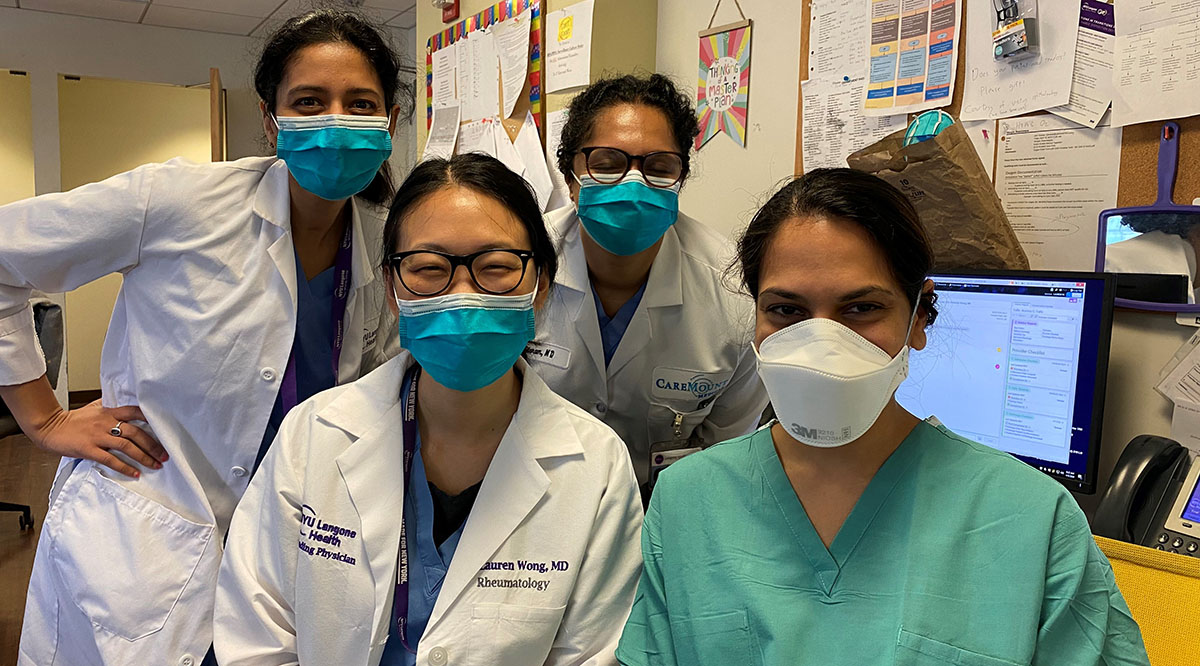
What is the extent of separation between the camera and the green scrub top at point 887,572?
0.90 m

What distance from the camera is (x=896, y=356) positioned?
1000 millimetres

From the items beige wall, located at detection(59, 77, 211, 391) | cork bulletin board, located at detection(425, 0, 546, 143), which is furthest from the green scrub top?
beige wall, located at detection(59, 77, 211, 391)

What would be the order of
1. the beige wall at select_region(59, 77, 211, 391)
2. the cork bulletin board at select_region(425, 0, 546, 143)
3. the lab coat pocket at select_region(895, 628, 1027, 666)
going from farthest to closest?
the beige wall at select_region(59, 77, 211, 391) < the cork bulletin board at select_region(425, 0, 546, 143) < the lab coat pocket at select_region(895, 628, 1027, 666)

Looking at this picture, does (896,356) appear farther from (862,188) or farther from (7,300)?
(7,300)

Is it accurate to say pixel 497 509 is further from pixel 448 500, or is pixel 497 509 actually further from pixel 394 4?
pixel 394 4

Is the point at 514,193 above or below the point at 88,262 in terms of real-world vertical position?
above

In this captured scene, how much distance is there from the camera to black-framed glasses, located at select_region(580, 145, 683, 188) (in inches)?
58.4

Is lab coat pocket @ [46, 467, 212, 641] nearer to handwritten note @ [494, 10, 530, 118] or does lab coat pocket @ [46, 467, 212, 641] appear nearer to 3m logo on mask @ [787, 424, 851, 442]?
3m logo on mask @ [787, 424, 851, 442]

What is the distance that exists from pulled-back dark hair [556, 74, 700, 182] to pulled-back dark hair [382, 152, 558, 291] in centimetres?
30

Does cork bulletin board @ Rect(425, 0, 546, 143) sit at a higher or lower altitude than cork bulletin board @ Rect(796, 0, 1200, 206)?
higher

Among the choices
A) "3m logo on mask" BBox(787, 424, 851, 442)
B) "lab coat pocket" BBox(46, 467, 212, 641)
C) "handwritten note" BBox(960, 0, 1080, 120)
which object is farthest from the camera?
"handwritten note" BBox(960, 0, 1080, 120)

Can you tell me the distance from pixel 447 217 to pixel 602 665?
2.18ft

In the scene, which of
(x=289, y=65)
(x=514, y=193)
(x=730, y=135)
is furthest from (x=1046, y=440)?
(x=289, y=65)

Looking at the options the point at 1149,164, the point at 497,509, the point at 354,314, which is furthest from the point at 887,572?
the point at 354,314
